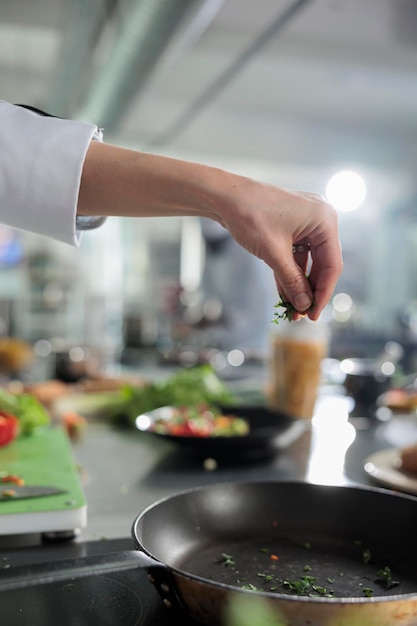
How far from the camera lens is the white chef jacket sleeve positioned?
814mm

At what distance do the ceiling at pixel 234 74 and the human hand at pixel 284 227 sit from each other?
2297mm

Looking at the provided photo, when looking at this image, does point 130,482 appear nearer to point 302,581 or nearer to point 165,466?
point 165,466

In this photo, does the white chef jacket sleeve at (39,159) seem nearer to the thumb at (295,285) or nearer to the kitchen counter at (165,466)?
the thumb at (295,285)

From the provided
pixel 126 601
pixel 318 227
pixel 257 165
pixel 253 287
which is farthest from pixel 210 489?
pixel 257 165

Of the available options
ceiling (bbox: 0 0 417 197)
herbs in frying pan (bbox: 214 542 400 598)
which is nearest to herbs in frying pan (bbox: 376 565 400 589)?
herbs in frying pan (bbox: 214 542 400 598)

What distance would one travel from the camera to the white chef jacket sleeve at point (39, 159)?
814 millimetres

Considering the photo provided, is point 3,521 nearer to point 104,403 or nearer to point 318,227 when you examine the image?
point 318,227

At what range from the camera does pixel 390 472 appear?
1.32 m

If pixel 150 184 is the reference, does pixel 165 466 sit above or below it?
below

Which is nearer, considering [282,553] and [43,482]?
[282,553]

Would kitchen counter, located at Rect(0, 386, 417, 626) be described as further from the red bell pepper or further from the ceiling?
the ceiling

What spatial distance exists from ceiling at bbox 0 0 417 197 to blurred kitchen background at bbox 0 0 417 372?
0.02m

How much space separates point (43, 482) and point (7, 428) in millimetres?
267

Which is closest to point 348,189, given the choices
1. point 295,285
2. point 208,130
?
point 208,130
